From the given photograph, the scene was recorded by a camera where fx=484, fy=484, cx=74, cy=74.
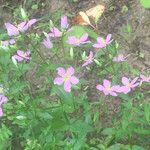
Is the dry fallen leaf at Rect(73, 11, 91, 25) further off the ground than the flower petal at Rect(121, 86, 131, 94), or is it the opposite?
the dry fallen leaf at Rect(73, 11, 91, 25)

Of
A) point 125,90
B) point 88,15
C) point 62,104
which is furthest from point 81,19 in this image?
point 125,90

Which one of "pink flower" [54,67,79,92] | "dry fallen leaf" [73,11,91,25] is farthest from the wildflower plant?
"dry fallen leaf" [73,11,91,25]

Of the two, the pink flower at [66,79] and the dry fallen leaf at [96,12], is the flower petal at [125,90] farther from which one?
the dry fallen leaf at [96,12]

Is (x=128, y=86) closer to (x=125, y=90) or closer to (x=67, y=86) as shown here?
(x=125, y=90)

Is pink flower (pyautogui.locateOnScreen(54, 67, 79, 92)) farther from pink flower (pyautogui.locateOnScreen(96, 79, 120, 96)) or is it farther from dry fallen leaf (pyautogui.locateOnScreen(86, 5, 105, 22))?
dry fallen leaf (pyautogui.locateOnScreen(86, 5, 105, 22))

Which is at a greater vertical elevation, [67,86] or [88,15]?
[88,15]

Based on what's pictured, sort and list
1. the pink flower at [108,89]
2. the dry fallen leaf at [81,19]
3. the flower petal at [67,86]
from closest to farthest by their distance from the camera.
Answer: the flower petal at [67,86] → the pink flower at [108,89] → the dry fallen leaf at [81,19]

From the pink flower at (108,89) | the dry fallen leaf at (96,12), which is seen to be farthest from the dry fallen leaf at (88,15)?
the pink flower at (108,89)

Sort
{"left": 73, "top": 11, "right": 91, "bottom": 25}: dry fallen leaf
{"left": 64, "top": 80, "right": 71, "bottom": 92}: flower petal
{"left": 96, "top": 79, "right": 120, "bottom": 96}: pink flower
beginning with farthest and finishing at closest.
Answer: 1. {"left": 73, "top": 11, "right": 91, "bottom": 25}: dry fallen leaf
2. {"left": 96, "top": 79, "right": 120, "bottom": 96}: pink flower
3. {"left": 64, "top": 80, "right": 71, "bottom": 92}: flower petal

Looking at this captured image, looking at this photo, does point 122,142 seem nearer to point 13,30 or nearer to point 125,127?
point 125,127
